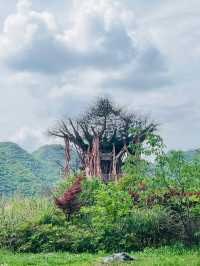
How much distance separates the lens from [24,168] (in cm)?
5562

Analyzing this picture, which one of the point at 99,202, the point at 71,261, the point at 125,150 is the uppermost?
the point at 125,150

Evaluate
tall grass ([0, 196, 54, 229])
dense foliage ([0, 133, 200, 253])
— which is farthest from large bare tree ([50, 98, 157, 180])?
dense foliage ([0, 133, 200, 253])

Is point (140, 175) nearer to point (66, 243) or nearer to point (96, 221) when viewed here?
point (96, 221)

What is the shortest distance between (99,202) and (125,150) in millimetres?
13781

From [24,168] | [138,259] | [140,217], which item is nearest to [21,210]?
[140,217]

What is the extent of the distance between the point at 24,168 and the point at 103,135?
25152 millimetres

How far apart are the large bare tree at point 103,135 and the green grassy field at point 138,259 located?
1567 centimetres

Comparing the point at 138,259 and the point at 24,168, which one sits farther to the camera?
the point at 24,168

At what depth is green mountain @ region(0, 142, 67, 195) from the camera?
4821 cm

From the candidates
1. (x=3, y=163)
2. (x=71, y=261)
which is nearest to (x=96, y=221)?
(x=71, y=261)

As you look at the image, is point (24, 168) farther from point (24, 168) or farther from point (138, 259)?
point (138, 259)

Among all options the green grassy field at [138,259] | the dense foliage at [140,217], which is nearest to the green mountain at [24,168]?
the dense foliage at [140,217]

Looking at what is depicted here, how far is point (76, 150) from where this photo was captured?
32.4 m

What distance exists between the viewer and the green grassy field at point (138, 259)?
42.9 feet
